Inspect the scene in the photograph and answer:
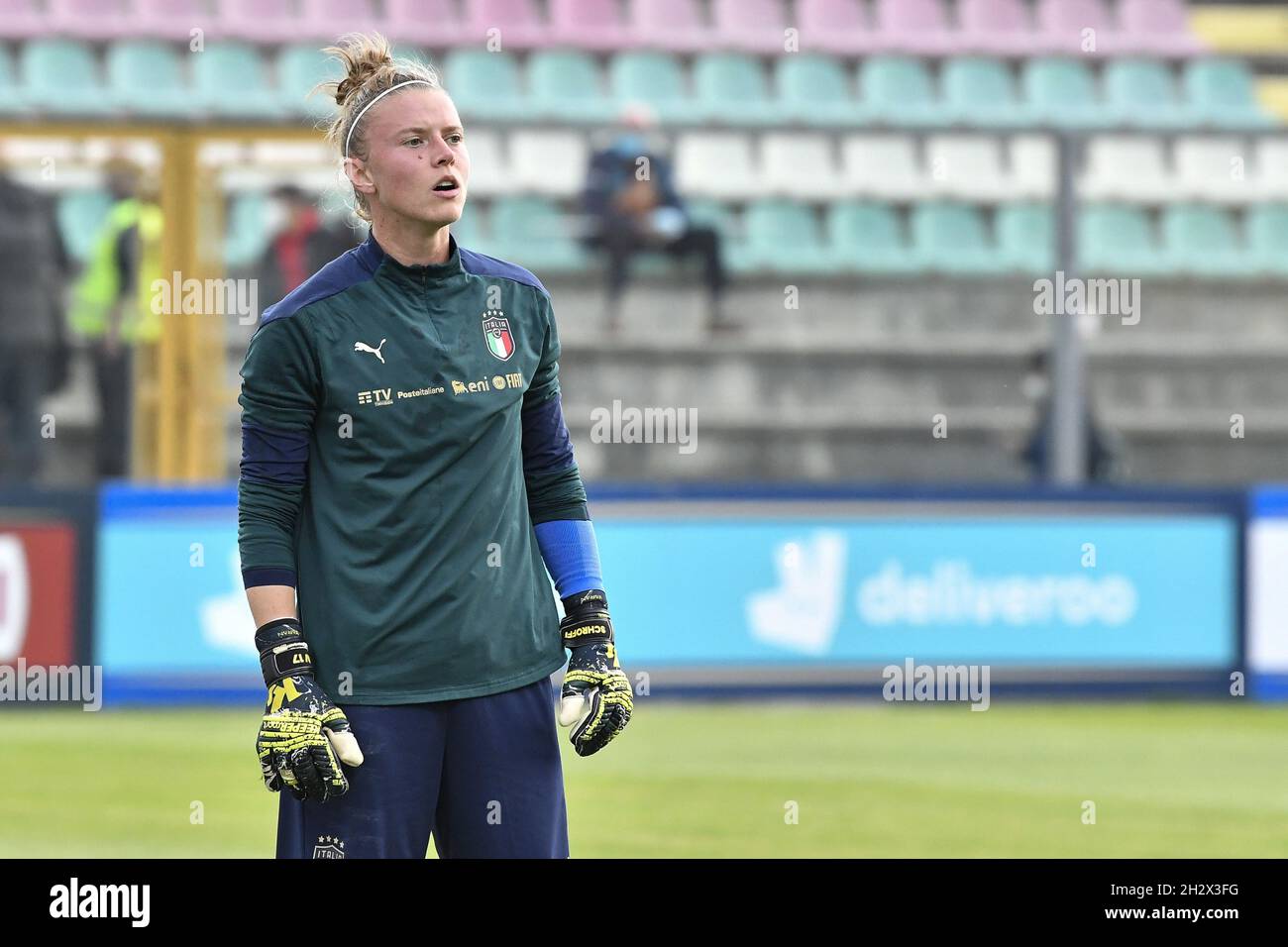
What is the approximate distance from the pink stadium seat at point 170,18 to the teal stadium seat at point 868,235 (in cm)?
616

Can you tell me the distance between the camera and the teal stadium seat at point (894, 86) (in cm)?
1783

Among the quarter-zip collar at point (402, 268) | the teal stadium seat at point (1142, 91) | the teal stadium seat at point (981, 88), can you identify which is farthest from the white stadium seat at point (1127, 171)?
the quarter-zip collar at point (402, 268)

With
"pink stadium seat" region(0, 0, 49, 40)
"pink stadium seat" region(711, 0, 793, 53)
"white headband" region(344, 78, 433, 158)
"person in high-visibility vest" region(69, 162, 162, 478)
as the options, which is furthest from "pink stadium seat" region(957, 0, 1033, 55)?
"white headband" region(344, 78, 433, 158)

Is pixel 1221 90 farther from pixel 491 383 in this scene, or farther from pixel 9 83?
pixel 491 383

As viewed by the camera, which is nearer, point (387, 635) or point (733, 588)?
point (387, 635)

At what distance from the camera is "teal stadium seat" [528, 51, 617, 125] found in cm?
1738

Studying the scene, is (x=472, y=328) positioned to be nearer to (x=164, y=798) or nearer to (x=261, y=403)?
(x=261, y=403)

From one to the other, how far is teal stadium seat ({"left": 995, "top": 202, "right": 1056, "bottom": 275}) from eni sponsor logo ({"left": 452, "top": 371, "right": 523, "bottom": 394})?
8.76 meters

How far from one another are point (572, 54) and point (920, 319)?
19.6 feet

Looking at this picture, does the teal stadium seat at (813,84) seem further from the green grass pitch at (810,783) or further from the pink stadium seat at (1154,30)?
the green grass pitch at (810,783)

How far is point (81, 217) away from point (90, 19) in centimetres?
680

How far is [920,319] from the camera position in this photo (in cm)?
1282

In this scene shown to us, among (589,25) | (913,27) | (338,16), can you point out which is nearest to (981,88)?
(913,27)

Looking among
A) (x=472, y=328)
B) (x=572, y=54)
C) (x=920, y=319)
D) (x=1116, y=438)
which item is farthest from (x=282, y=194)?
(x=472, y=328)
